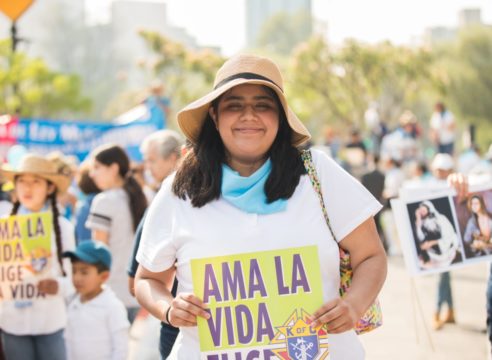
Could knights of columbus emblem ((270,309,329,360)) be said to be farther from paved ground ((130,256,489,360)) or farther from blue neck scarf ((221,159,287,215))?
paved ground ((130,256,489,360))

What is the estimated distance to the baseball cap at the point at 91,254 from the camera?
202 inches

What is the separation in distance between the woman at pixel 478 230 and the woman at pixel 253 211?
2.15m

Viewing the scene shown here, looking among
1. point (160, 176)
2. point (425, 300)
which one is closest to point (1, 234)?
point (160, 176)

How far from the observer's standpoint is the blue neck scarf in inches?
114

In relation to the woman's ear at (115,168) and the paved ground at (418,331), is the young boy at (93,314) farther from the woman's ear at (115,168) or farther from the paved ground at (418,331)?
the woman's ear at (115,168)

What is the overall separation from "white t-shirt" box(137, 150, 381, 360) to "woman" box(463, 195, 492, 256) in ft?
7.15

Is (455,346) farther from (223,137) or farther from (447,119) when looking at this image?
(447,119)

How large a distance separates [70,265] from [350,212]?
8.94ft

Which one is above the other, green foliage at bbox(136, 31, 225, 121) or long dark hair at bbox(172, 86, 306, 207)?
green foliage at bbox(136, 31, 225, 121)

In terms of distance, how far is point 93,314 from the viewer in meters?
4.97

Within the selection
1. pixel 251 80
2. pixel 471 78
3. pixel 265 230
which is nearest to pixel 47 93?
pixel 471 78

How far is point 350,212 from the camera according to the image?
2939 millimetres

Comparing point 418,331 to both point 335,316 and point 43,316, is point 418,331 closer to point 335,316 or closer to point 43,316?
point 43,316

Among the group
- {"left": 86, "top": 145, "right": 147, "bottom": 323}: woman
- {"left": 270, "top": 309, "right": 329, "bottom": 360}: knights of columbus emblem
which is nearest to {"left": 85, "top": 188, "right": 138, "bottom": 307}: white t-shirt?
{"left": 86, "top": 145, "right": 147, "bottom": 323}: woman
